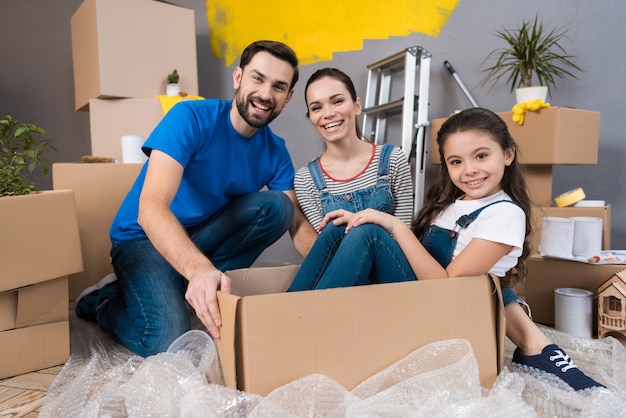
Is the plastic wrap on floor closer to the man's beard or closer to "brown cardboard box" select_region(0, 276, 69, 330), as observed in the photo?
"brown cardboard box" select_region(0, 276, 69, 330)

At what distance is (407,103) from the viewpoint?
2004mm

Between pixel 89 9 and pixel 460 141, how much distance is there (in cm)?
169

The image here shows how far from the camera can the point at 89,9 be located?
1.97m

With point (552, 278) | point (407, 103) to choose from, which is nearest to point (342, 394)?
point (552, 278)

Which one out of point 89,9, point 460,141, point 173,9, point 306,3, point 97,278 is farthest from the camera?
point 306,3

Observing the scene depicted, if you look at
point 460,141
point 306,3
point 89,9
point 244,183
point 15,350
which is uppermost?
point 306,3

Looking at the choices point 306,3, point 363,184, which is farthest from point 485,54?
point 363,184

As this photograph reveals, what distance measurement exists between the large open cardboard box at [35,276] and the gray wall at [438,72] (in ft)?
4.92

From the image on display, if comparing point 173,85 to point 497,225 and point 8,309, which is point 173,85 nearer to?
point 8,309

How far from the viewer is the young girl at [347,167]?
128 centimetres

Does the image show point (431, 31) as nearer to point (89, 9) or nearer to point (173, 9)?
point (173, 9)

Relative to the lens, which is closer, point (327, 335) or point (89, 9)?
point (327, 335)

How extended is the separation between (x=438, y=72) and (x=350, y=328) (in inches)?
65.6

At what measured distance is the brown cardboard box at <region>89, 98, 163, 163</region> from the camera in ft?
6.57
